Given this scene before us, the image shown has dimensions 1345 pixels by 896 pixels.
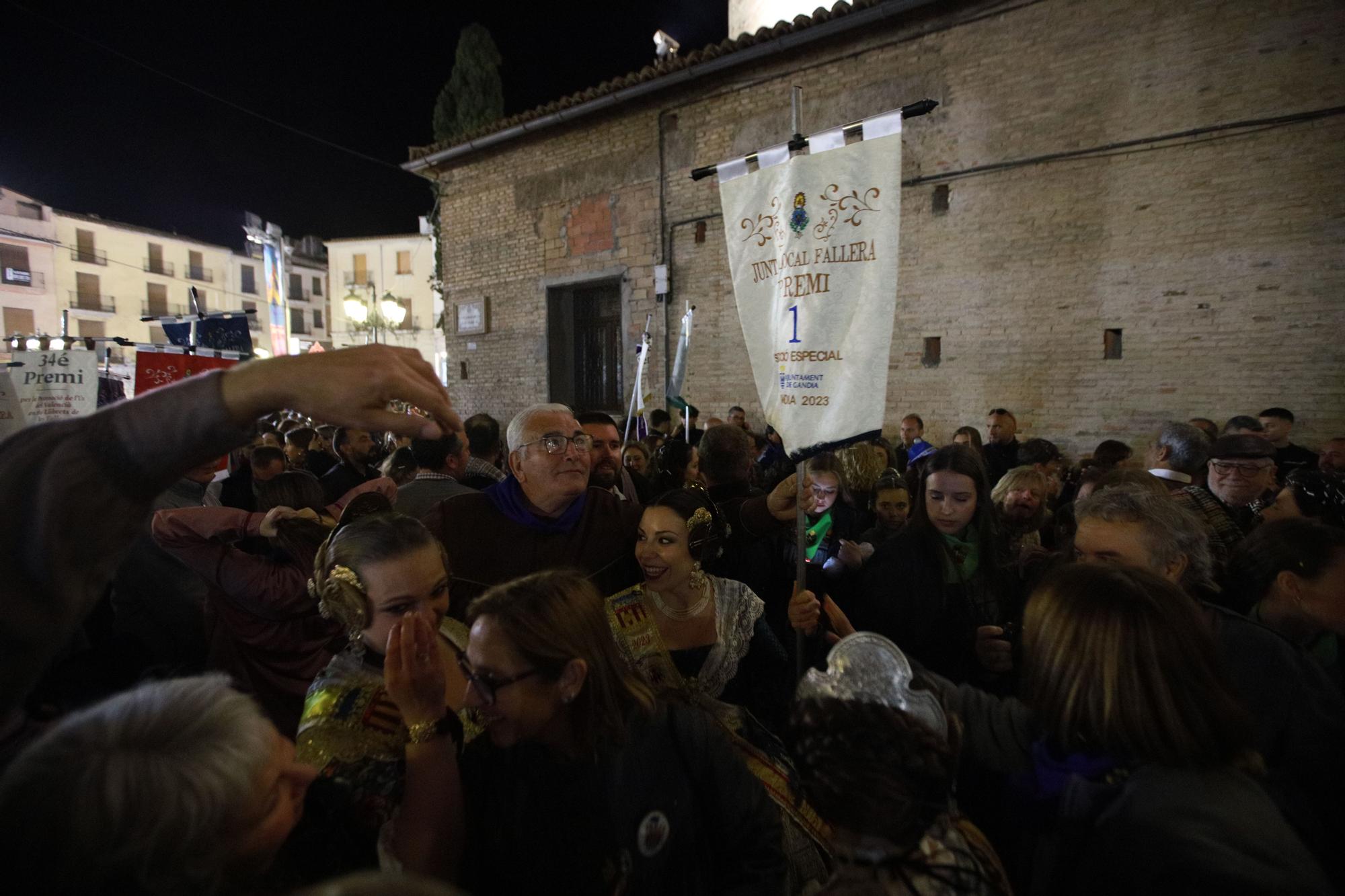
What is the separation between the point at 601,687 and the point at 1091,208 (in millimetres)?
9259

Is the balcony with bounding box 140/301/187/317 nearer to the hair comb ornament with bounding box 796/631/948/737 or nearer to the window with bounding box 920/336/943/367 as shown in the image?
the window with bounding box 920/336/943/367

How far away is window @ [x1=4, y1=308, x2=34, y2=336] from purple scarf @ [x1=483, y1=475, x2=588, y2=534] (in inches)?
1689

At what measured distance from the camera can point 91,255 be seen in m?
36.8

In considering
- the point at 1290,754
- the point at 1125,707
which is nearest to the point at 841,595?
the point at 1290,754

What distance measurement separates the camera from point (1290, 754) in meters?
1.72

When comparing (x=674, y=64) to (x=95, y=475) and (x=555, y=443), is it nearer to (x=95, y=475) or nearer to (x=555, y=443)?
(x=555, y=443)

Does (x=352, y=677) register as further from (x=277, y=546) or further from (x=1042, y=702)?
(x=1042, y=702)

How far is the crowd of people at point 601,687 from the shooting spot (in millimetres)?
956

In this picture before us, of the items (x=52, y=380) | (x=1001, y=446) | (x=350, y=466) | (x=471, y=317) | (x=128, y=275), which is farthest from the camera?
(x=128, y=275)

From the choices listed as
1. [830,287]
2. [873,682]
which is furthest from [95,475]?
[830,287]

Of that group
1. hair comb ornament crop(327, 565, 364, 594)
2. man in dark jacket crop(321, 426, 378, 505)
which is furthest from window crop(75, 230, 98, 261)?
hair comb ornament crop(327, 565, 364, 594)

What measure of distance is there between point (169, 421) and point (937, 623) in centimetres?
260

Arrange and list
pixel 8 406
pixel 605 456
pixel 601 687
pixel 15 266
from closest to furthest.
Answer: pixel 601 687 → pixel 8 406 → pixel 605 456 → pixel 15 266

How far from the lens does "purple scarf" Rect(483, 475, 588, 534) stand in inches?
112
